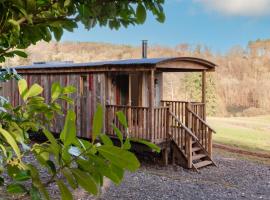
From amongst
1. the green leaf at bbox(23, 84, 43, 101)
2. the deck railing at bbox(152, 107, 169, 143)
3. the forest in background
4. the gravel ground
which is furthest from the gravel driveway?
the forest in background

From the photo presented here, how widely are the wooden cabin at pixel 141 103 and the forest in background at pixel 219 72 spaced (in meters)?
8.47

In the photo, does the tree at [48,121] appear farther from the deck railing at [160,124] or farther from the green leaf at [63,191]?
the deck railing at [160,124]

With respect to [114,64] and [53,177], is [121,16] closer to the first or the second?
[53,177]

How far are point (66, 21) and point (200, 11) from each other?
6721 centimetres

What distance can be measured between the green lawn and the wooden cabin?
4230 millimetres

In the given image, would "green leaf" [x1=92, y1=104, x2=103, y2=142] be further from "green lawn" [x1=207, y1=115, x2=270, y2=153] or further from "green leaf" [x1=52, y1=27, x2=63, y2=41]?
"green lawn" [x1=207, y1=115, x2=270, y2=153]

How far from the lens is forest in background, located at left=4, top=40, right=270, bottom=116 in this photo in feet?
94.9

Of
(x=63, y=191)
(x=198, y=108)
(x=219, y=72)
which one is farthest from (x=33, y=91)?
(x=219, y=72)

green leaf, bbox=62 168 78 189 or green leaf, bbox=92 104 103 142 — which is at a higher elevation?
green leaf, bbox=92 104 103 142

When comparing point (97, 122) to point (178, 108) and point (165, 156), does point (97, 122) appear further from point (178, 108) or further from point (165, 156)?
point (178, 108)

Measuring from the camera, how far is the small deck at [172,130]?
884 cm

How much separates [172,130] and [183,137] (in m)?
0.38

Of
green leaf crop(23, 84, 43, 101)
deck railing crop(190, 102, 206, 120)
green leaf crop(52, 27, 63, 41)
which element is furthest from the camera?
deck railing crop(190, 102, 206, 120)

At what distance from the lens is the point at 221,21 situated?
63625 millimetres
